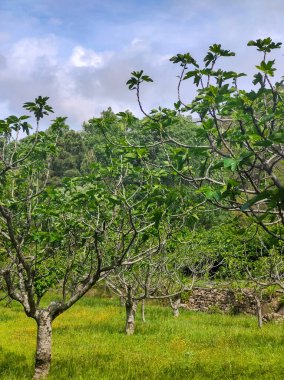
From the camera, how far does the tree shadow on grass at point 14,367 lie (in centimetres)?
1085

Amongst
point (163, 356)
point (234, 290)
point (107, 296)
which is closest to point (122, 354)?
point (163, 356)

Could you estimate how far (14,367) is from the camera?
12.0 metres

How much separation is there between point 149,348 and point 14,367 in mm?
6008

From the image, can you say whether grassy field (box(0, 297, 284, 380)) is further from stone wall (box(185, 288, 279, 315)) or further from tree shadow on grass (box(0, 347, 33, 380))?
stone wall (box(185, 288, 279, 315))

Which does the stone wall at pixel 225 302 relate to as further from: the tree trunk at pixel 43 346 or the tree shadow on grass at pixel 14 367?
the tree trunk at pixel 43 346

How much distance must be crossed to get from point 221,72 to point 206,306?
28856 millimetres

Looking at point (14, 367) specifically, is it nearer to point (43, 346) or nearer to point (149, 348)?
point (43, 346)

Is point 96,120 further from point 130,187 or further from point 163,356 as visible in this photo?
point 163,356

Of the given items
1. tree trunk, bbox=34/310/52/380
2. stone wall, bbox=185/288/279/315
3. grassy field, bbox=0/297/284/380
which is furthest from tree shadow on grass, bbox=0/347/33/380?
stone wall, bbox=185/288/279/315

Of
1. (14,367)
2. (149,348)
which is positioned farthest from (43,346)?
(149,348)

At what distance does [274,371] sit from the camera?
1204 centimetres

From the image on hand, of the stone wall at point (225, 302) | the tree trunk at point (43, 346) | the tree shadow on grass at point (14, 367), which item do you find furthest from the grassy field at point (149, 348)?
the stone wall at point (225, 302)

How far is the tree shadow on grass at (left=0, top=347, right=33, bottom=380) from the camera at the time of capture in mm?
10853

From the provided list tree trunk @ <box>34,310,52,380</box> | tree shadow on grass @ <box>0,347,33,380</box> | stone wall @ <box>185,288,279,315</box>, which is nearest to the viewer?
tree trunk @ <box>34,310,52,380</box>
